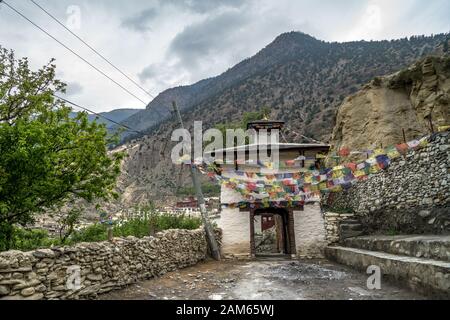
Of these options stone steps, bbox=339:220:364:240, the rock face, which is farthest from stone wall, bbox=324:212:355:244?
the rock face

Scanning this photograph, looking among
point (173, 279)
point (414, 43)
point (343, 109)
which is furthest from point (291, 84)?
point (173, 279)

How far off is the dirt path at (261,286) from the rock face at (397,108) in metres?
12.3

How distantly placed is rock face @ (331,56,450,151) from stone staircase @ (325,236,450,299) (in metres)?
11.2

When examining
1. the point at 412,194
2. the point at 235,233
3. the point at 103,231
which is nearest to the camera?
the point at 103,231

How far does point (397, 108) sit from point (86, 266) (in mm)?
20203

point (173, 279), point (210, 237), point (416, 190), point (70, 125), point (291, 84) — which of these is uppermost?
point (291, 84)

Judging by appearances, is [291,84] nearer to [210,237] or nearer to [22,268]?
[210,237]

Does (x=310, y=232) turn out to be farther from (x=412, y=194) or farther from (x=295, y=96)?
(x=295, y=96)

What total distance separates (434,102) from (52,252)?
1974 cm

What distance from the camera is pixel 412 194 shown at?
11.5 metres

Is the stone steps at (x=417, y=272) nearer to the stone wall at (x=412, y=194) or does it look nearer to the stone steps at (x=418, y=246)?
the stone steps at (x=418, y=246)
